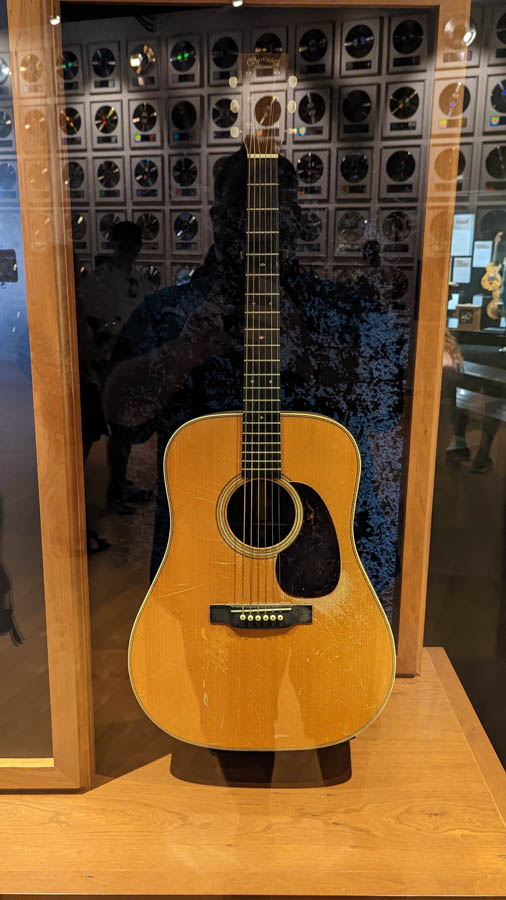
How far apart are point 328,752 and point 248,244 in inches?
42.3

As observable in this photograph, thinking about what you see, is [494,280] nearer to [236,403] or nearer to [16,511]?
[236,403]

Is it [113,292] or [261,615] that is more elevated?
[113,292]

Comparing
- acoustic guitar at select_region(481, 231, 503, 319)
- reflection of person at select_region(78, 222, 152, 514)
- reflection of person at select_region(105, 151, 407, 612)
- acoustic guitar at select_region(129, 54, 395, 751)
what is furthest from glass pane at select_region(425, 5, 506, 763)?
reflection of person at select_region(78, 222, 152, 514)

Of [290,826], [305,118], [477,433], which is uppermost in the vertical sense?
[305,118]

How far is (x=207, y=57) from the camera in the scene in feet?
4.03

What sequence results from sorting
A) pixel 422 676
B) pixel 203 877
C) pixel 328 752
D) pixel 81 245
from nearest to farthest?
pixel 203 877, pixel 81 245, pixel 328 752, pixel 422 676

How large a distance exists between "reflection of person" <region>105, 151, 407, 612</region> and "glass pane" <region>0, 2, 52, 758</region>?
0.65 feet

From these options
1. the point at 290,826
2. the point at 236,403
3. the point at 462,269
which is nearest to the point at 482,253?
the point at 462,269

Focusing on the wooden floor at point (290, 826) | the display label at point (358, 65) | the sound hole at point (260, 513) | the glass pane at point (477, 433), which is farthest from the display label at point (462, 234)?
the wooden floor at point (290, 826)

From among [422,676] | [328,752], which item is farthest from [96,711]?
[422,676]

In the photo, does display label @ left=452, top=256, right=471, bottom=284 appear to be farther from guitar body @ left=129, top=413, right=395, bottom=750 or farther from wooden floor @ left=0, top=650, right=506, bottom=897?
wooden floor @ left=0, top=650, right=506, bottom=897

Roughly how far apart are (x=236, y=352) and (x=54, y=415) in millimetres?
395

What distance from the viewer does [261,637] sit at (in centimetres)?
127

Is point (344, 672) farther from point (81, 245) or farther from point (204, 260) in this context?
point (81, 245)
